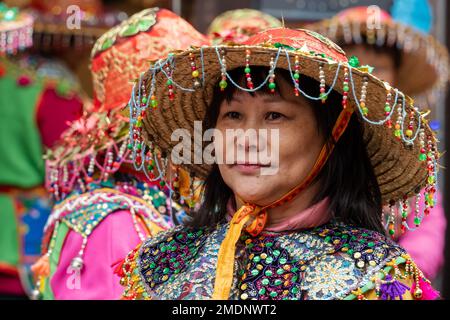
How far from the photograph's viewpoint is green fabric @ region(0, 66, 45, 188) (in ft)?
17.5

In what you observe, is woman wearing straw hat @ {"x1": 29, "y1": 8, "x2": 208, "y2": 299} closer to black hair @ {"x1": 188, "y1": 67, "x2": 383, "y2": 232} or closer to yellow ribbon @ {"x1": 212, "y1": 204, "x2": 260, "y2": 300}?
black hair @ {"x1": 188, "y1": 67, "x2": 383, "y2": 232}

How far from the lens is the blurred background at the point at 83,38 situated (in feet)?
16.2

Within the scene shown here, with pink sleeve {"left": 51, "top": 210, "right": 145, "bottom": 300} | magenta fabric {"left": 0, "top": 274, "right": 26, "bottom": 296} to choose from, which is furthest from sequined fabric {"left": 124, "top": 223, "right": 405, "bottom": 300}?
magenta fabric {"left": 0, "top": 274, "right": 26, "bottom": 296}

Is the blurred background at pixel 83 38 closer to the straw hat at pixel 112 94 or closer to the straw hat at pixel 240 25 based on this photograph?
the straw hat at pixel 240 25

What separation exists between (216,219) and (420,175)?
0.54 m

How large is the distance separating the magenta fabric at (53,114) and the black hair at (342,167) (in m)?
2.92

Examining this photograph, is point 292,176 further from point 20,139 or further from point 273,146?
point 20,139

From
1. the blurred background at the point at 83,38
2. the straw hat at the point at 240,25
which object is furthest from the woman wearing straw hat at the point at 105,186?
the blurred background at the point at 83,38

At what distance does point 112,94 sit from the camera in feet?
11.4

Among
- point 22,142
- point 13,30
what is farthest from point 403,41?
point 22,142

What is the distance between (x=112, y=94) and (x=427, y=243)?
4.61 ft
